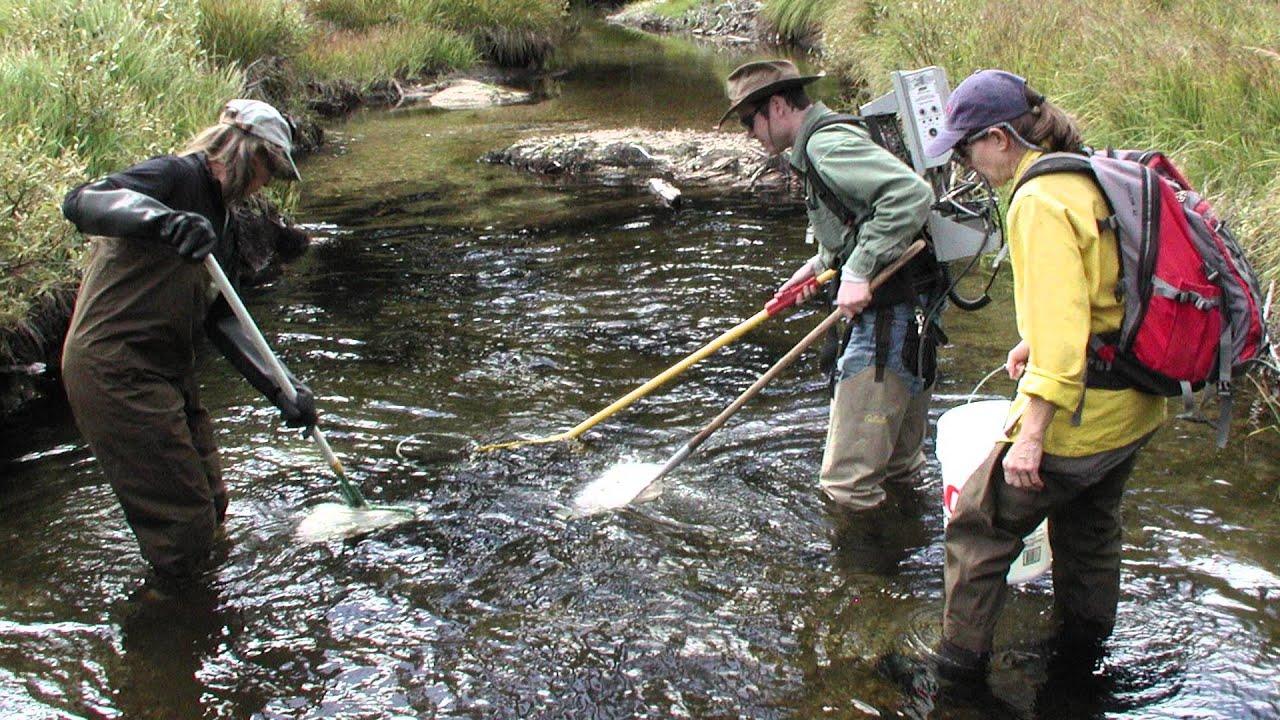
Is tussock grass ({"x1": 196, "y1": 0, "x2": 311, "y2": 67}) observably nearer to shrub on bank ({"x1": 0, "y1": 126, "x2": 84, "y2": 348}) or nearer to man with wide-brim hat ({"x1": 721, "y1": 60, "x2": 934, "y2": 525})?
shrub on bank ({"x1": 0, "y1": 126, "x2": 84, "y2": 348})

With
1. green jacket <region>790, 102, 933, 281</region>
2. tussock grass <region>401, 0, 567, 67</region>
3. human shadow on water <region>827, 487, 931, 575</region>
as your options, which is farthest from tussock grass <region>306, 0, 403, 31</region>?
human shadow on water <region>827, 487, 931, 575</region>

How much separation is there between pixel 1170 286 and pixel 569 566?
295cm

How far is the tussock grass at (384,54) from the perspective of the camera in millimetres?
20062

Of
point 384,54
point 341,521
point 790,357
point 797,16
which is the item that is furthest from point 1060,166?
point 797,16

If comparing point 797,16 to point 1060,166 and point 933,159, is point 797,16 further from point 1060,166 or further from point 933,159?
point 1060,166

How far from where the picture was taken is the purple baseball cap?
3.30 m

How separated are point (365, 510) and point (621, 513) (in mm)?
1333

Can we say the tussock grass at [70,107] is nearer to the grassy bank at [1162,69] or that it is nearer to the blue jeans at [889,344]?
the blue jeans at [889,344]

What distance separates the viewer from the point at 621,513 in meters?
5.57

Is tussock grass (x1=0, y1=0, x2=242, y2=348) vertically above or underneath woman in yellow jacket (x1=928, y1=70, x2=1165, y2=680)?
underneath

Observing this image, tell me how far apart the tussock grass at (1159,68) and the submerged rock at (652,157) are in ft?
7.32

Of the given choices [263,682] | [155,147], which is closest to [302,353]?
[155,147]

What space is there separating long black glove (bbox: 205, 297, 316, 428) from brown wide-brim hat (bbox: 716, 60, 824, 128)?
2340mm

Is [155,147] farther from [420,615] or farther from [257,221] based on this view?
[420,615]
